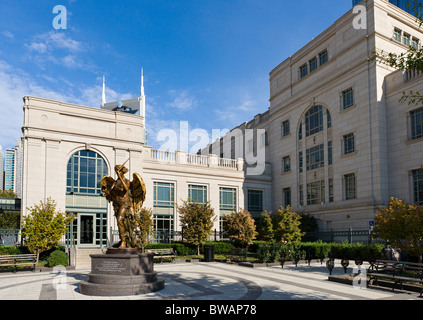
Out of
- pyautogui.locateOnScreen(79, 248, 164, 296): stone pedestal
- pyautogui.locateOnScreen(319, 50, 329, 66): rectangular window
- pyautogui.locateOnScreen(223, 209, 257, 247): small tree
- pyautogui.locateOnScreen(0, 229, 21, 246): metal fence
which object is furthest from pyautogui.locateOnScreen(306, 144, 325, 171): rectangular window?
pyautogui.locateOnScreen(0, 229, 21, 246): metal fence

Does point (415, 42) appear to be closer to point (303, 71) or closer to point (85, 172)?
point (303, 71)

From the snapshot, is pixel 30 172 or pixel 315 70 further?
pixel 315 70

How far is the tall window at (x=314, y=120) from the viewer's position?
35656mm

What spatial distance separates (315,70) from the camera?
36344 millimetres

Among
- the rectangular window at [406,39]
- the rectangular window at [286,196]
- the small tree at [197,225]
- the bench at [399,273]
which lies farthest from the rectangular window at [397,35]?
the bench at [399,273]

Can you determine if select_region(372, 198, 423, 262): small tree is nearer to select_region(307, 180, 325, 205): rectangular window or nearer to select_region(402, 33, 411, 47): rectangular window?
select_region(307, 180, 325, 205): rectangular window

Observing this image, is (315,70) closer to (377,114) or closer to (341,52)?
(341,52)

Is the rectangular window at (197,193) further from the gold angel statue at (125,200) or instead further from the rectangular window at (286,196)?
the gold angel statue at (125,200)

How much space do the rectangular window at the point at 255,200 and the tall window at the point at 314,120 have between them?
A: 8640 mm

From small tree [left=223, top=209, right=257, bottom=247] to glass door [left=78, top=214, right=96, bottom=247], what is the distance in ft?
37.0

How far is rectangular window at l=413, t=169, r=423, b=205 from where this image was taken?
88.9 ft

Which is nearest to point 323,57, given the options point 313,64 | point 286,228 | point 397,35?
point 313,64

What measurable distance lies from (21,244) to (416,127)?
99.9 feet
